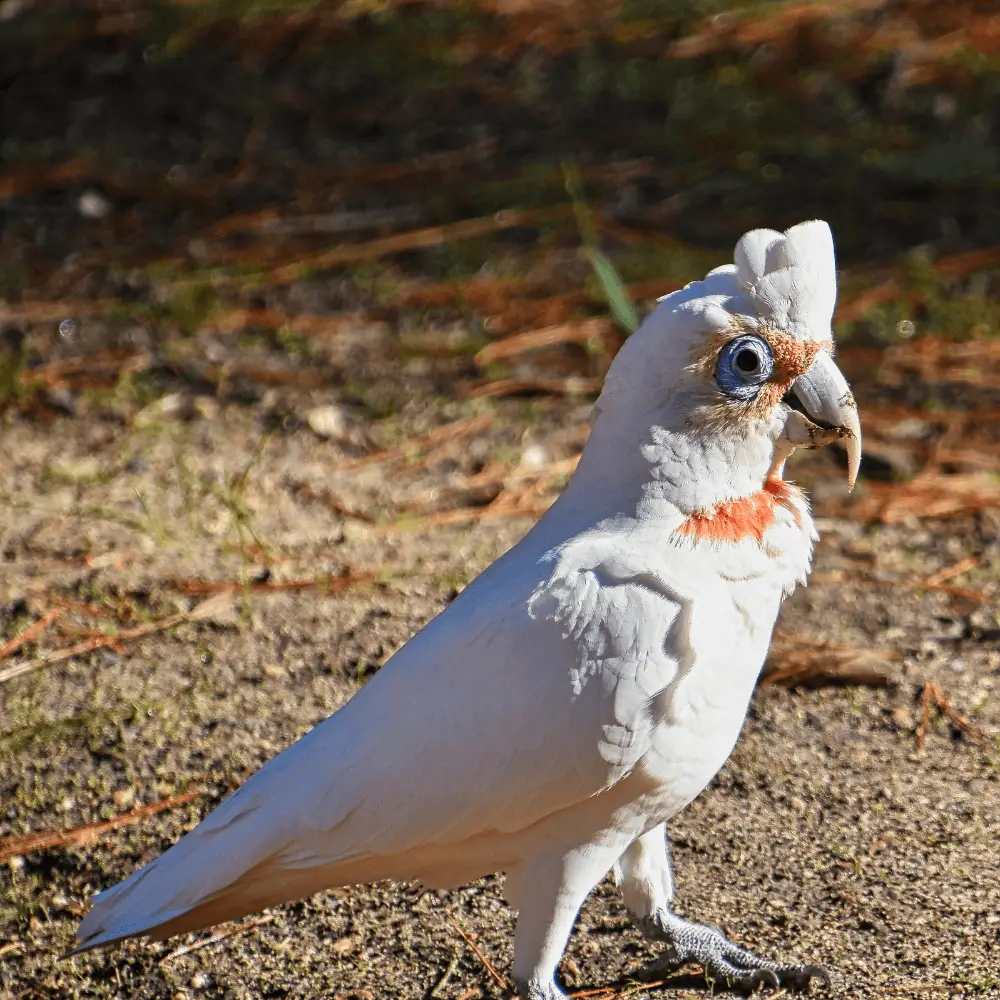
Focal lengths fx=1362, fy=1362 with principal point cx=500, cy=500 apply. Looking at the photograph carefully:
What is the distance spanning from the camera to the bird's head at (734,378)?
6.94 feet

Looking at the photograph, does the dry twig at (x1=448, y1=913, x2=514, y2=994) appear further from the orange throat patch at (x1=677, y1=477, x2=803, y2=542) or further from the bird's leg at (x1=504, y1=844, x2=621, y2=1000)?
the orange throat patch at (x1=677, y1=477, x2=803, y2=542)

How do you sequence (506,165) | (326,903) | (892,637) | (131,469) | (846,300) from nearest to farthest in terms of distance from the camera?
(326,903), (892,637), (131,469), (846,300), (506,165)

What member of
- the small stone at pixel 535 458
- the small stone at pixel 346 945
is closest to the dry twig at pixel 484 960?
the small stone at pixel 346 945

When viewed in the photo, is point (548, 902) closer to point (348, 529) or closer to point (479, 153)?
point (348, 529)

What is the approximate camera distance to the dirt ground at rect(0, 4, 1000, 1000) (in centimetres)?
258

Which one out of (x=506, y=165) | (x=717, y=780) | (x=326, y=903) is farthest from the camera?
(x=506, y=165)

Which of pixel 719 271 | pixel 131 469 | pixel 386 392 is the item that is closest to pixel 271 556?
pixel 131 469

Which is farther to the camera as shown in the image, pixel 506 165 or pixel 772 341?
pixel 506 165

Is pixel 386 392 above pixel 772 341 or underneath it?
underneath

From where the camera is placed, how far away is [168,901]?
2.12 metres

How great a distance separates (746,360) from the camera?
6.94 ft

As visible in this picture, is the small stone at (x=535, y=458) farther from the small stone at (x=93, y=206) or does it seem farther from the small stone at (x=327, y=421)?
the small stone at (x=93, y=206)

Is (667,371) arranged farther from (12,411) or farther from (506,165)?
(506,165)

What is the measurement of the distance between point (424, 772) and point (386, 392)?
8.51 feet
